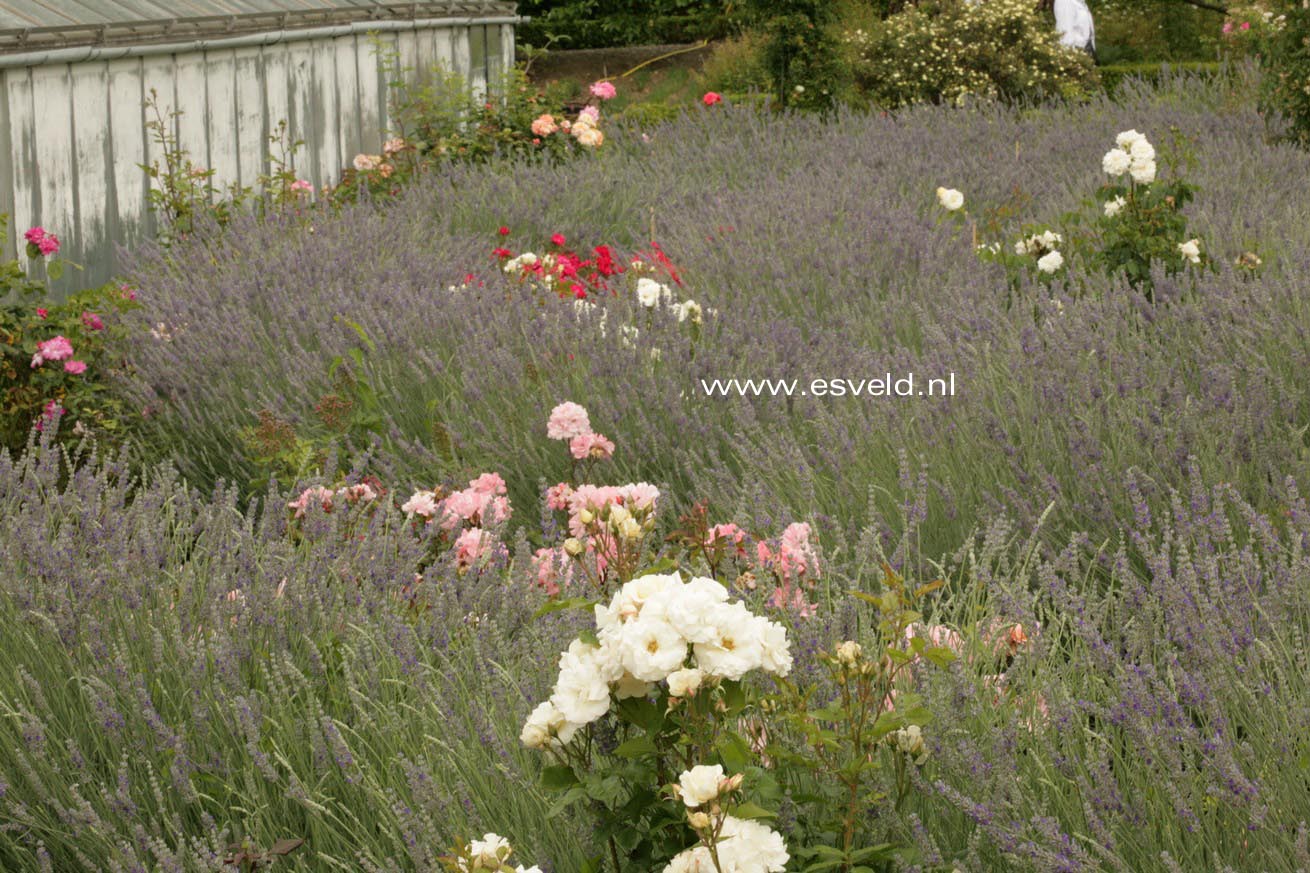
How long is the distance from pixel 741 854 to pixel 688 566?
1.19 m

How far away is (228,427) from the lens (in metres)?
4.58

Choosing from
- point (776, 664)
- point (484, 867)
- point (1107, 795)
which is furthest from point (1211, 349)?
point (484, 867)

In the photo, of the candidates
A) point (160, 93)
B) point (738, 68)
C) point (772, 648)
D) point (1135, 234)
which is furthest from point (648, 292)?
point (738, 68)

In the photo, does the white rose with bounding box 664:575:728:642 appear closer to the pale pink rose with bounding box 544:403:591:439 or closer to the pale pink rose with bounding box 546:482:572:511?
the pale pink rose with bounding box 546:482:572:511

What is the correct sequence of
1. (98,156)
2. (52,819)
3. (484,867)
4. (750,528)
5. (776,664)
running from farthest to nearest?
(98,156)
(750,528)
(52,819)
(776,664)
(484,867)

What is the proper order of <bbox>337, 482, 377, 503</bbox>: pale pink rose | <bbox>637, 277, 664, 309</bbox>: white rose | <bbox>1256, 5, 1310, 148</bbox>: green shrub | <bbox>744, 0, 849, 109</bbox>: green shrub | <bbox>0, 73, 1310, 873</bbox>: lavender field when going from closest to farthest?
<bbox>0, 73, 1310, 873</bbox>: lavender field
<bbox>337, 482, 377, 503</bbox>: pale pink rose
<bbox>637, 277, 664, 309</bbox>: white rose
<bbox>1256, 5, 1310, 148</bbox>: green shrub
<bbox>744, 0, 849, 109</bbox>: green shrub

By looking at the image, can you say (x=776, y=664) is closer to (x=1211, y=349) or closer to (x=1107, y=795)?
(x=1107, y=795)

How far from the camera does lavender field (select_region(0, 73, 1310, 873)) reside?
171cm

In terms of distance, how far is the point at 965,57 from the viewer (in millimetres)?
11109

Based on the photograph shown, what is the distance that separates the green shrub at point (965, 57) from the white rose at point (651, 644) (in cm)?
987

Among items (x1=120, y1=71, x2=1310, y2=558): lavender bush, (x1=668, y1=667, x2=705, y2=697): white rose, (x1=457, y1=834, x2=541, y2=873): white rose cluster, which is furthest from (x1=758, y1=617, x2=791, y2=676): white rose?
(x1=120, y1=71, x2=1310, y2=558): lavender bush

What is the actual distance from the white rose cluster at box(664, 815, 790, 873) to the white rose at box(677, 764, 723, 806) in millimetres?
99

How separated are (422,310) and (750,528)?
2.24 meters

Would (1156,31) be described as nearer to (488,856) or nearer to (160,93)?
(160,93)
